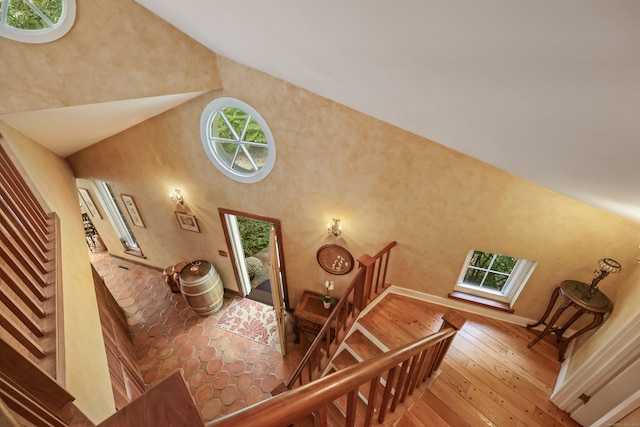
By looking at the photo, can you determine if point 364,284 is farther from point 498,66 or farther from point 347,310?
point 498,66

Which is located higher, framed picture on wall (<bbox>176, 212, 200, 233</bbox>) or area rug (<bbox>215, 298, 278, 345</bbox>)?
framed picture on wall (<bbox>176, 212, 200, 233</bbox>)

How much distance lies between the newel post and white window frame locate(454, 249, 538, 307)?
1169 mm

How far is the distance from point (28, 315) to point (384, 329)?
2944 millimetres

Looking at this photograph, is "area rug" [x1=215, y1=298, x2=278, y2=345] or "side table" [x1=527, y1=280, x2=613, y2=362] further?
"area rug" [x1=215, y1=298, x2=278, y2=345]

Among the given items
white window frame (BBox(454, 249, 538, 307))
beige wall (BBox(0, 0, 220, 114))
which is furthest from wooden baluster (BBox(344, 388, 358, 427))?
beige wall (BBox(0, 0, 220, 114))

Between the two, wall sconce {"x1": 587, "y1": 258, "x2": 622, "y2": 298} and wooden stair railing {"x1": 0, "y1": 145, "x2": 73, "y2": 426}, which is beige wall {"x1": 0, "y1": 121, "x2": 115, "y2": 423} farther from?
wall sconce {"x1": 587, "y1": 258, "x2": 622, "y2": 298}

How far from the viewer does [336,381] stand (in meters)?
0.85

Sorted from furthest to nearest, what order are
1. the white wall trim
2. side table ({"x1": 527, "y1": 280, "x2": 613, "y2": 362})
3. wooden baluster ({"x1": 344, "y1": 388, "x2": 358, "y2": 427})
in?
side table ({"x1": 527, "y1": 280, "x2": 613, "y2": 362}) < the white wall trim < wooden baluster ({"x1": 344, "y1": 388, "x2": 358, "y2": 427})

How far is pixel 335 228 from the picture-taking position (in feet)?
10.8

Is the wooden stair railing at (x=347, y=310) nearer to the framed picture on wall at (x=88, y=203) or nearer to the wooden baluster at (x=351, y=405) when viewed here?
the wooden baluster at (x=351, y=405)

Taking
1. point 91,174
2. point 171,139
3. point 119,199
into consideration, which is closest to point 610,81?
point 171,139

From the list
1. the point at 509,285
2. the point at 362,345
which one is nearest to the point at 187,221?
the point at 362,345

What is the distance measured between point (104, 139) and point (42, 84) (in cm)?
235

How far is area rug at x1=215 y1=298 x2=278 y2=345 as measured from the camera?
430cm
